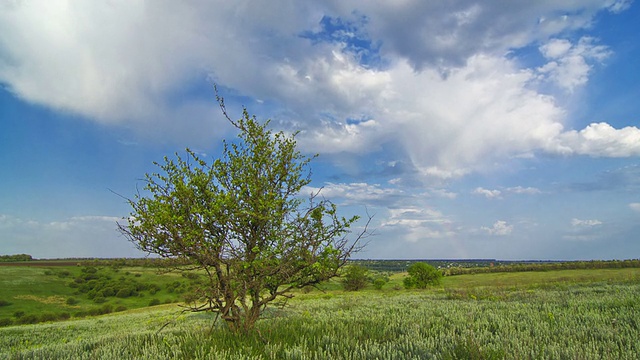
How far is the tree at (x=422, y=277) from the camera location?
74.6m

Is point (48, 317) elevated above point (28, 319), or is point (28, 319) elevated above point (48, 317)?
point (48, 317)

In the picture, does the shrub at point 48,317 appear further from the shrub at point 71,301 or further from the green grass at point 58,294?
the shrub at point 71,301

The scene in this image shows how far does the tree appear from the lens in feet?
245

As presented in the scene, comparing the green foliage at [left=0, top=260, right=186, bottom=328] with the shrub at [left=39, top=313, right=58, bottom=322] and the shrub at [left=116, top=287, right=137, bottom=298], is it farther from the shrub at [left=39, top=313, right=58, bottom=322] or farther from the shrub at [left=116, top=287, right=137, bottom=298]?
the shrub at [left=116, top=287, right=137, bottom=298]

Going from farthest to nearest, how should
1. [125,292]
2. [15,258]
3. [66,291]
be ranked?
[15,258]
[125,292]
[66,291]

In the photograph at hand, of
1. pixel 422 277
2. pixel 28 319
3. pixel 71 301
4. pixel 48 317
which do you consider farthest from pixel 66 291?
pixel 422 277

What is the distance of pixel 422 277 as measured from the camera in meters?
75.4

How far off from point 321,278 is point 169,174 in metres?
4.62

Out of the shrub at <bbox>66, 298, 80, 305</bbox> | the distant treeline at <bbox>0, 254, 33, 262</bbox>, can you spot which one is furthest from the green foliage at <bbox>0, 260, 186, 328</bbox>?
the distant treeline at <bbox>0, 254, 33, 262</bbox>

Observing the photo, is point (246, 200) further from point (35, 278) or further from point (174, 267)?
point (35, 278)

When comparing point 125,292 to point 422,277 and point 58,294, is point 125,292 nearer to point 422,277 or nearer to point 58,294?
point 58,294

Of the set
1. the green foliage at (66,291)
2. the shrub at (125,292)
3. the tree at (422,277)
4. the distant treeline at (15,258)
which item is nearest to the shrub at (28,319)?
the green foliage at (66,291)

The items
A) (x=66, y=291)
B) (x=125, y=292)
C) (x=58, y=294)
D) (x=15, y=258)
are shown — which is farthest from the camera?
(x=15, y=258)

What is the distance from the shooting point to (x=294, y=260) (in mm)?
7234
